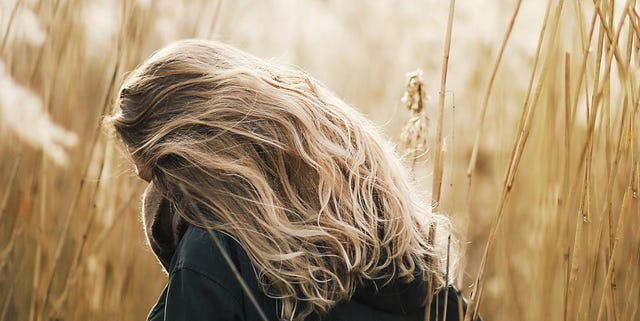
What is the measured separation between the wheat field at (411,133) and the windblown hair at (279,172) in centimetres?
9

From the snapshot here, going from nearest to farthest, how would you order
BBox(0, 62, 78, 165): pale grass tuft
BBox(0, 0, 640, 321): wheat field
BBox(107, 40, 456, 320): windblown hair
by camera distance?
BBox(0, 0, 640, 321): wheat field < BBox(107, 40, 456, 320): windblown hair < BBox(0, 62, 78, 165): pale grass tuft

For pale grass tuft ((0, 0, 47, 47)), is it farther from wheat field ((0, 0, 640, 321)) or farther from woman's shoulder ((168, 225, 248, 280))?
woman's shoulder ((168, 225, 248, 280))

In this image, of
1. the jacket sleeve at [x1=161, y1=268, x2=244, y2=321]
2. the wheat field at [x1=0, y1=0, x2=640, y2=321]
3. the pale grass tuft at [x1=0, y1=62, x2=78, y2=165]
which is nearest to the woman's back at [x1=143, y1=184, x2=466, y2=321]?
the jacket sleeve at [x1=161, y1=268, x2=244, y2=321]

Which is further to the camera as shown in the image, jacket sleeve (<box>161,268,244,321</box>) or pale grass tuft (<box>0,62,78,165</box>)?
pale grass tuft (<box>0,62,78,165</box>)

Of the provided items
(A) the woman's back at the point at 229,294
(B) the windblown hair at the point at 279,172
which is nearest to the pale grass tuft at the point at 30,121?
(B) the windblown hair at the point at 279,172

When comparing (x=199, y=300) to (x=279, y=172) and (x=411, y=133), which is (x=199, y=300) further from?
(x=411, y=133)

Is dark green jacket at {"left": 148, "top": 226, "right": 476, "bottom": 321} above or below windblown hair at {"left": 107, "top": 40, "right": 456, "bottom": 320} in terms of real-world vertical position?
below

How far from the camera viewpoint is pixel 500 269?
68.9 inches

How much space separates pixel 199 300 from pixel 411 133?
357 mm

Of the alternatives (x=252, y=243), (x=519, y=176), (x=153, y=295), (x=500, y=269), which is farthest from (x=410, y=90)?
(x=519, y=176)

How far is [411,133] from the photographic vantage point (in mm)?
1109

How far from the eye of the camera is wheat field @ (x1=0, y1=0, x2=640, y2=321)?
97cm

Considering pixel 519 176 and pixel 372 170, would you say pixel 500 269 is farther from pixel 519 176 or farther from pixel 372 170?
pixel 372 170

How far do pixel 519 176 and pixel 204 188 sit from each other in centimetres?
121
